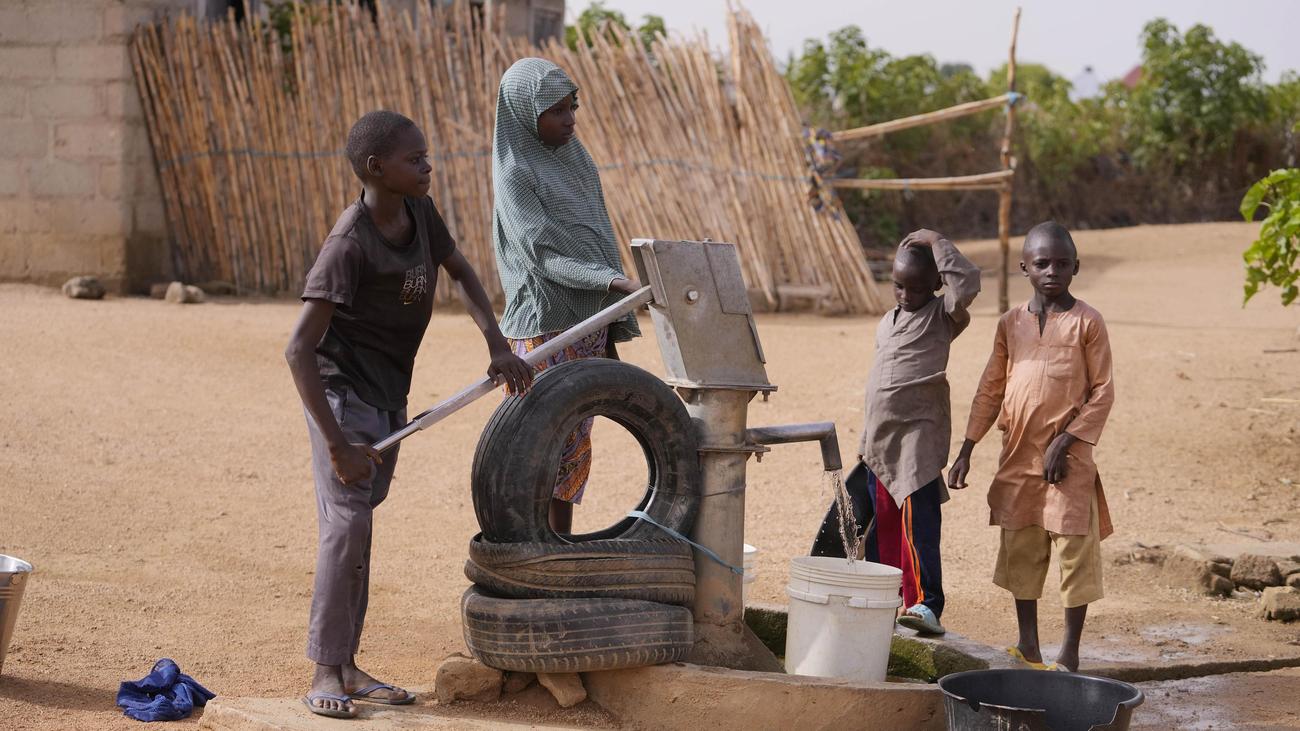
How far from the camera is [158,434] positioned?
686 cm

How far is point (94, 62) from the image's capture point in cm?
1055

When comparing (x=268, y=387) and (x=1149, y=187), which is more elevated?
(x=1149, y=187)

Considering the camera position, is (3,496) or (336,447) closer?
(336,447)

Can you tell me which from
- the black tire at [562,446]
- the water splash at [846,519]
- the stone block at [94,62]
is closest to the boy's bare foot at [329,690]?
the black tire at [562,446]

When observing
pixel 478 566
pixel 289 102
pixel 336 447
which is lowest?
pixel 478 566

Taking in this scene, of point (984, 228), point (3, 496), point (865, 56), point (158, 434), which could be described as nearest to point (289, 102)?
point (158, 434)

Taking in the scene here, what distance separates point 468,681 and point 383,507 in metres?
2.76

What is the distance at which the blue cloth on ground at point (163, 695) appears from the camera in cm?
362

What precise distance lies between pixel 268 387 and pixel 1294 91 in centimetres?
1571

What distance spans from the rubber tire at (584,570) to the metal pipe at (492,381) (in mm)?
349

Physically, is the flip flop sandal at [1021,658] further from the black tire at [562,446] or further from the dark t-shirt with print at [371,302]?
the dark t-shirt with print at [371,302]

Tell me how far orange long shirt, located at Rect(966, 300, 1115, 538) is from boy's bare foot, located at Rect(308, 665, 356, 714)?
2.03 m

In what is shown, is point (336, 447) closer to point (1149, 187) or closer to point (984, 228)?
point (984, 228)

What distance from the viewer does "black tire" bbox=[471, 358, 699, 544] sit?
3.50m
